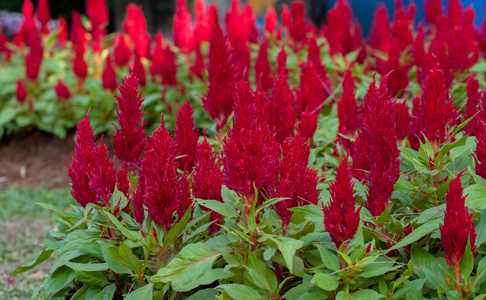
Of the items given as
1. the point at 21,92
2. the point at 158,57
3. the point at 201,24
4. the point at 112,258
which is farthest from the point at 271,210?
the point at 21,92

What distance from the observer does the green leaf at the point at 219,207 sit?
73.0 inches

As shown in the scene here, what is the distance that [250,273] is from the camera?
5.86 feet

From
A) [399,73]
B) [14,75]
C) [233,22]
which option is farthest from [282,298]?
[14,75]

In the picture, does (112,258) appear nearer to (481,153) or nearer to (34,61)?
(481,153)

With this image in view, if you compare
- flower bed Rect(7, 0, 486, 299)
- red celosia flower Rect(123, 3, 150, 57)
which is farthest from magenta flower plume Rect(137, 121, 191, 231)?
red celosia flower Rect(123, 3, 150, 57)

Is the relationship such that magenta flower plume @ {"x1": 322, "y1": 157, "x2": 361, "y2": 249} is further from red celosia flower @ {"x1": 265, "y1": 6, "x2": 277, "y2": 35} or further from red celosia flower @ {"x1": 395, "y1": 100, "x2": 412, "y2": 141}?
red celosia flower @ {"x1": 265, "y1": 6, "x2": 277, "y2": 35}

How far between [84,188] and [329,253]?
37.1 inches

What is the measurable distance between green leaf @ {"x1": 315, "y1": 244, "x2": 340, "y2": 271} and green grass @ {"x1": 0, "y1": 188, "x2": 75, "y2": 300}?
155 centimetres

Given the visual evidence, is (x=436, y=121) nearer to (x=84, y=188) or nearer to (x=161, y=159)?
(x=161, y=159)

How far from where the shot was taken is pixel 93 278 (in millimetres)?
2141

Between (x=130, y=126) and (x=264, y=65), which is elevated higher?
(x=264, y=65)

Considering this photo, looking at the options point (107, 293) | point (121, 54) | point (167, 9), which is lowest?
point (107, 293)

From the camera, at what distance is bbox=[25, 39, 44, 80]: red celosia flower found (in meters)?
6.36

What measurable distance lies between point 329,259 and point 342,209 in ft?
0.68
